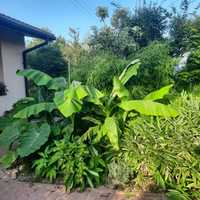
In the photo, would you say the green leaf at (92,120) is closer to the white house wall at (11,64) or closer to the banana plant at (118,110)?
the banana plant at (118,110)

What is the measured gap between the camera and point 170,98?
5.37 m

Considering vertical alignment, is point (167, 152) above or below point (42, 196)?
above

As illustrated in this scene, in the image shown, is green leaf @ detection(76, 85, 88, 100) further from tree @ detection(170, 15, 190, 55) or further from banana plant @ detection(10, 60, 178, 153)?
tree @ detection(170, 15, 190, 55)

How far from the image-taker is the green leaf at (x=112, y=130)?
456cm

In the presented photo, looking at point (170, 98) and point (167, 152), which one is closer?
point (167, 152)

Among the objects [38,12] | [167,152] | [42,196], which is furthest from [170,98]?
[38,12]

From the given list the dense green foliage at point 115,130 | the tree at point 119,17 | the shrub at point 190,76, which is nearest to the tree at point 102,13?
the tree at point 119,17

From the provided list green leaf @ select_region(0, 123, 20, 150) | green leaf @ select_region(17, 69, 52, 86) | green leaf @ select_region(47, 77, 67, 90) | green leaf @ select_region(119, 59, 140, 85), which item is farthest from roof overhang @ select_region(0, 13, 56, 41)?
green leaf @ select_region(119, 59, 140, 85)

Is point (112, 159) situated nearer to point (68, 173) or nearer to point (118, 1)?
point (68, 173)

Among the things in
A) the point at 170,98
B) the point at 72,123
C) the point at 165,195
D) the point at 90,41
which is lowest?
the point at 165,195

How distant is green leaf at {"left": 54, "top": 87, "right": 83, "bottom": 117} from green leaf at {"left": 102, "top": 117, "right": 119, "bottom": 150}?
0.53 m

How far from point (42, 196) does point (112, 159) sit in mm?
1263

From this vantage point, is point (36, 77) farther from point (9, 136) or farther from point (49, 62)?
point (49, 62)

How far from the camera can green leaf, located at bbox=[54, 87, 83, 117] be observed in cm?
463
